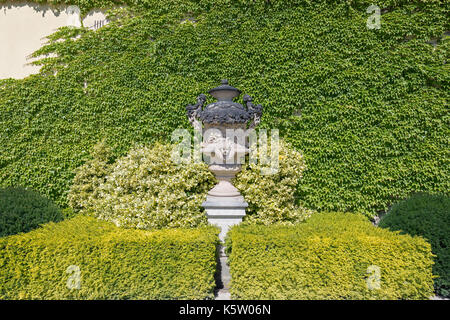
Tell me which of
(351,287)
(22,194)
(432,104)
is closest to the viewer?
(351,287)

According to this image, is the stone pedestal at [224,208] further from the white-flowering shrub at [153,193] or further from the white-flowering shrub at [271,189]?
the white-flowering shrub at [271,189]

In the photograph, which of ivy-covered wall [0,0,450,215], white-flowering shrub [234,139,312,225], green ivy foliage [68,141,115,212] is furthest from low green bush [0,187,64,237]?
white-flowering shrub [234,139,312,225]

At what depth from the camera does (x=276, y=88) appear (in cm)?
511

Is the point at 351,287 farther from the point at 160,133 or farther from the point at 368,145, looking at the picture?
the point at 160,133

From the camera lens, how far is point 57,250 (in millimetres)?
2908

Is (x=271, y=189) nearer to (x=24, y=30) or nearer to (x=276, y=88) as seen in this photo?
(x=276, y=88)

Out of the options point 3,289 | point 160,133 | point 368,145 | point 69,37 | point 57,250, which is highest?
point 69,37

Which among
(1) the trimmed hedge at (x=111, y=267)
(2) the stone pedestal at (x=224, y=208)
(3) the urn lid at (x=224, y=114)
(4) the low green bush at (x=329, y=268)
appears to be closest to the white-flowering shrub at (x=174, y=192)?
(2) the stone pedestal at (x=224, y=208)

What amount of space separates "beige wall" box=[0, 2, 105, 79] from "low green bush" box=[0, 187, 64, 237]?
3.14m

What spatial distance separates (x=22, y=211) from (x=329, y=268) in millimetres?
4622

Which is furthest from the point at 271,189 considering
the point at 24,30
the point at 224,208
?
the point at 24,30

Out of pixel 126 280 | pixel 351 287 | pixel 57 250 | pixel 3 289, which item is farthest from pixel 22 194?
pixel 351 287

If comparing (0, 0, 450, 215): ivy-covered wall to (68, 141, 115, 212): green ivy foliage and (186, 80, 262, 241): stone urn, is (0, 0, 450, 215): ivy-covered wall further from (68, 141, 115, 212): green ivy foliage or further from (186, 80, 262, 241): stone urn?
(186, 80, 262, 241): stone urn

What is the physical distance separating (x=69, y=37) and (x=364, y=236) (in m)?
6.84
